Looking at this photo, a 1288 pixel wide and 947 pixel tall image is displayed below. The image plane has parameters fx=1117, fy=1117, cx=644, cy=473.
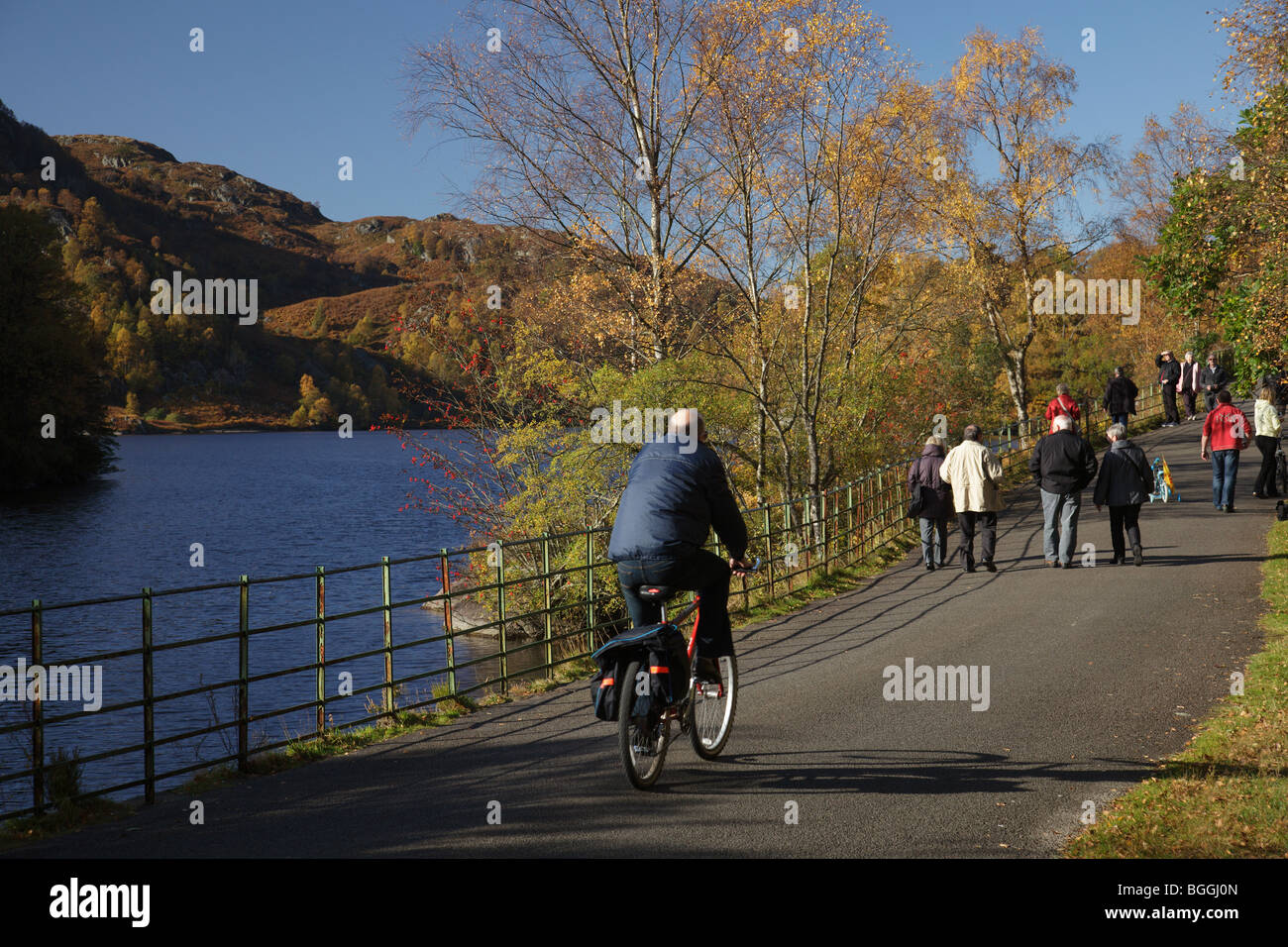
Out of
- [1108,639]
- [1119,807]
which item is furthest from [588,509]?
[1119,807]

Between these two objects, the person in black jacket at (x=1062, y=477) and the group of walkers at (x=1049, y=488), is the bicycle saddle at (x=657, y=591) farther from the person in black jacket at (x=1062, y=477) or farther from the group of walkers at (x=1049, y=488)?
the person in black jacket at (x=1062, y=477)

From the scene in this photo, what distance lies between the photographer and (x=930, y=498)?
1770cm

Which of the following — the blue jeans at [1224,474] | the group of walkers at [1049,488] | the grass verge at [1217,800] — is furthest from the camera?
the blue jeans at [1224,474]

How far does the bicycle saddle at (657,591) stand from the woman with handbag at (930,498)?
11.7 m

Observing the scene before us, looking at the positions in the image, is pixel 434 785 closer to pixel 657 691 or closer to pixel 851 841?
pixel 657 691

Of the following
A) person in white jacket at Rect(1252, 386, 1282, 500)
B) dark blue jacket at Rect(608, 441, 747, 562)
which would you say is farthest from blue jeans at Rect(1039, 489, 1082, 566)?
dark blue jacket at Rect(608, 441, 747, 562)

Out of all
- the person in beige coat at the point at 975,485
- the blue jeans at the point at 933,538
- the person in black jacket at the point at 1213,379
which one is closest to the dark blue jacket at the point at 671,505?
the person in beige coat at the point at 975,485

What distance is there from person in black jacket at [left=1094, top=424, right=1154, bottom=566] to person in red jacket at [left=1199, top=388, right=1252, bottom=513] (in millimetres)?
3795

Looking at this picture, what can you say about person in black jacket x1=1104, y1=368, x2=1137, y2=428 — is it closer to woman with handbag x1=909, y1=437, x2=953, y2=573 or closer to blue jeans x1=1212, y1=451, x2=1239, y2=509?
blue jeans x1=1212, y1=451, x2=1239, y2=509

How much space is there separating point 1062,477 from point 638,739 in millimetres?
11500

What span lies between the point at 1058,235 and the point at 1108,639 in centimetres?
3017

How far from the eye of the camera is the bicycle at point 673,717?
6.61m

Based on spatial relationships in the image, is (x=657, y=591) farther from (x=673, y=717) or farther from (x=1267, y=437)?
(x=1267, y=437)

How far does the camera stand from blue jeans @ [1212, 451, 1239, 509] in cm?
2055
